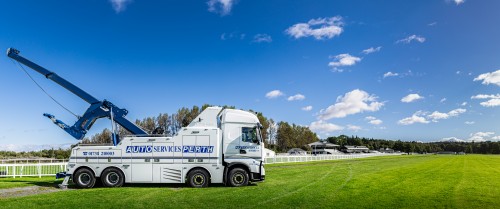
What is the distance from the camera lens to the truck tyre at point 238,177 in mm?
17922

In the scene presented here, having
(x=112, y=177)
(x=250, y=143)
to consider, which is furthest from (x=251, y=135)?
(x=112, y=177)

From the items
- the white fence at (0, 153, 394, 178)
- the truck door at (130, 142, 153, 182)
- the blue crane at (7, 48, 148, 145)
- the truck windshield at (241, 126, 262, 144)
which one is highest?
the blue crane at (7, 48, 148, 145)

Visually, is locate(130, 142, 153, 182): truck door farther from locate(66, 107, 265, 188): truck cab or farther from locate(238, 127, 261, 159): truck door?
locate(238, 127, 261, 159): truck door

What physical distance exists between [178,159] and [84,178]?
4544 millimetres

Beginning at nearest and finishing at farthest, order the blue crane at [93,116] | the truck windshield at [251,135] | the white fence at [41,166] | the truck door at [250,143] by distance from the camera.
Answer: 1. the truck door at [250,143]
2. the truck windshield at [251,135]
3. the blue crane at [93,116]
4. the white fence at [41,166]

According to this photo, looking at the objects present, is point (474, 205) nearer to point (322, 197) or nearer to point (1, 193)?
point (322, 197)

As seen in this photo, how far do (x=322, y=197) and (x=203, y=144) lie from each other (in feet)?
22.6

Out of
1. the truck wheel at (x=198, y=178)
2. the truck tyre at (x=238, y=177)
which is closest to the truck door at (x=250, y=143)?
the truck tyre at (x=238, y=177)

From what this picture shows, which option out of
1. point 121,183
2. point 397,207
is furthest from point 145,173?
point 397,207

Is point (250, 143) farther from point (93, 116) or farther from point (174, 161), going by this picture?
point (93, 116)

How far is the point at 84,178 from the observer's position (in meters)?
18.1

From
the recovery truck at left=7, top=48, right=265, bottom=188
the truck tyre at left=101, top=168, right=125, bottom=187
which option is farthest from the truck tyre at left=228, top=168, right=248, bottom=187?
the truck tyre at left=101, top=168, right=125, bottom=187

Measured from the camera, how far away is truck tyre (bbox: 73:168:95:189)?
17922 mm

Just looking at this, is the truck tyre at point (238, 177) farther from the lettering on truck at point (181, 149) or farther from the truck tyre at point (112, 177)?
the truck tyre at point (112, 177)
